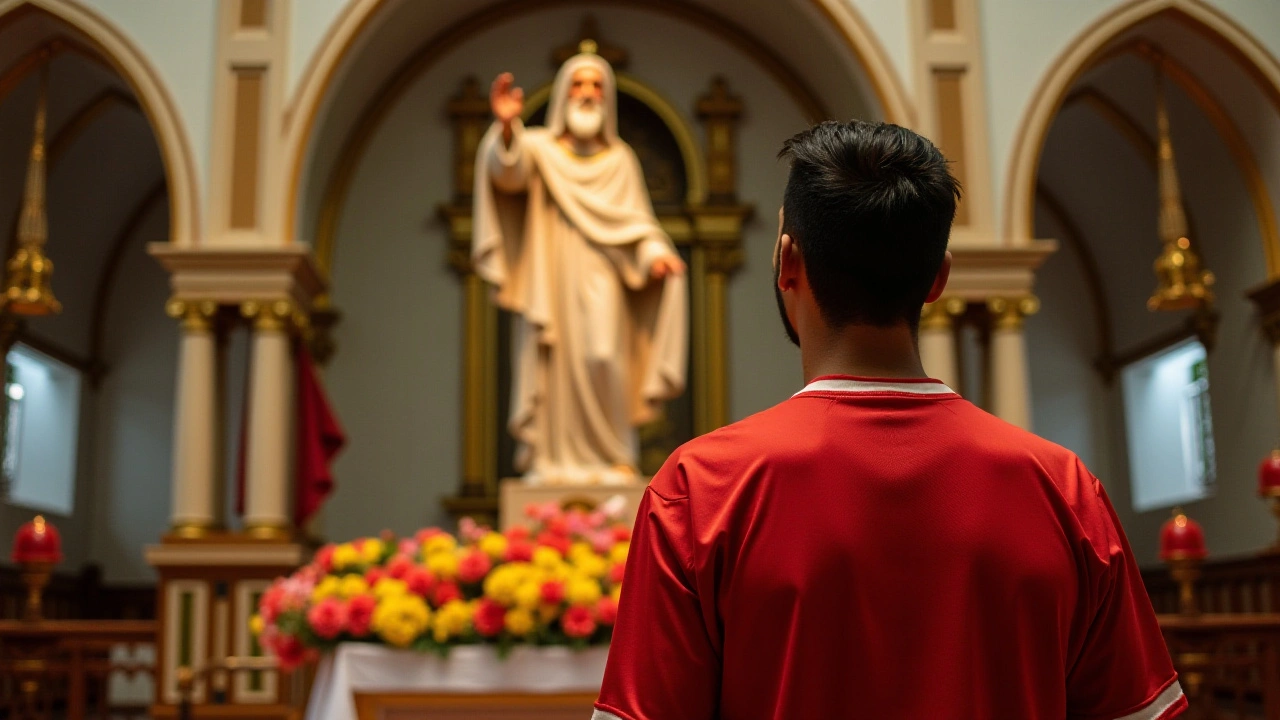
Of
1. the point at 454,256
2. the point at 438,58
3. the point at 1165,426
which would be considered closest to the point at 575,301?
the point at 454,256

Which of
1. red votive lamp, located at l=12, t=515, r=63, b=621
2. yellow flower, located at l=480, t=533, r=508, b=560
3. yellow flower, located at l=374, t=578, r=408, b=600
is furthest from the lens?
red votive lamp, located at l=12, t=515, r=63, b=621

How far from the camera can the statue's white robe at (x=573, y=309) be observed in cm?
611

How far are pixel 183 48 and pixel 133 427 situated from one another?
4.19 m

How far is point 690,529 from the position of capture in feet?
4.61

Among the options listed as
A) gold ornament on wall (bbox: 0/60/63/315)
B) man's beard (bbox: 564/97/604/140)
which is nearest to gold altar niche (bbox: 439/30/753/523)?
gold ornament on wall (bbox: 0/60/63/315)

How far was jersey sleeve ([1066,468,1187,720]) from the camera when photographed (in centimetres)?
146

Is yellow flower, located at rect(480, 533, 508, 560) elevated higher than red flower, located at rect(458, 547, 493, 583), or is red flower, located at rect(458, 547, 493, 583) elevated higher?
yellow flower, located at rect(480, 533, 508, 560)

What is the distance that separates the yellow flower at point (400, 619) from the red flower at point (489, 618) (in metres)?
0.17

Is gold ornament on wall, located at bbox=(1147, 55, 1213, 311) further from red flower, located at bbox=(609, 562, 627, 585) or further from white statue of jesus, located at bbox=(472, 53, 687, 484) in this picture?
red flower, located at bbox=(609, 562, 627, 585)

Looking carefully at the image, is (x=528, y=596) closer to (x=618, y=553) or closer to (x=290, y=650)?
(x=618, y=553)

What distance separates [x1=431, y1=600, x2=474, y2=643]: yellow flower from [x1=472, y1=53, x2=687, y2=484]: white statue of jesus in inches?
72.5

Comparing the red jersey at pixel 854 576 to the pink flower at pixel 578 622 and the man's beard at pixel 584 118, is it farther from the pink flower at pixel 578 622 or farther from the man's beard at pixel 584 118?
the man's beard at pixel 584 118

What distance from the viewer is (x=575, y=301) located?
20.2ft

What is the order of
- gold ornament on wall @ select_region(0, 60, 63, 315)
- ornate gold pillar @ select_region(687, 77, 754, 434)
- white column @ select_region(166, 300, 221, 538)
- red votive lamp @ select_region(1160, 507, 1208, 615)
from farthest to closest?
ornate gold pillar @ select_region(687, 77, 754, 434) → white column @ select_region(166, 300, 221, 538) → gold ornament on wall @ select_region(0, 60, 63, 315) → red votive lamp @ select_region(1160, 507, 1208, 615)
